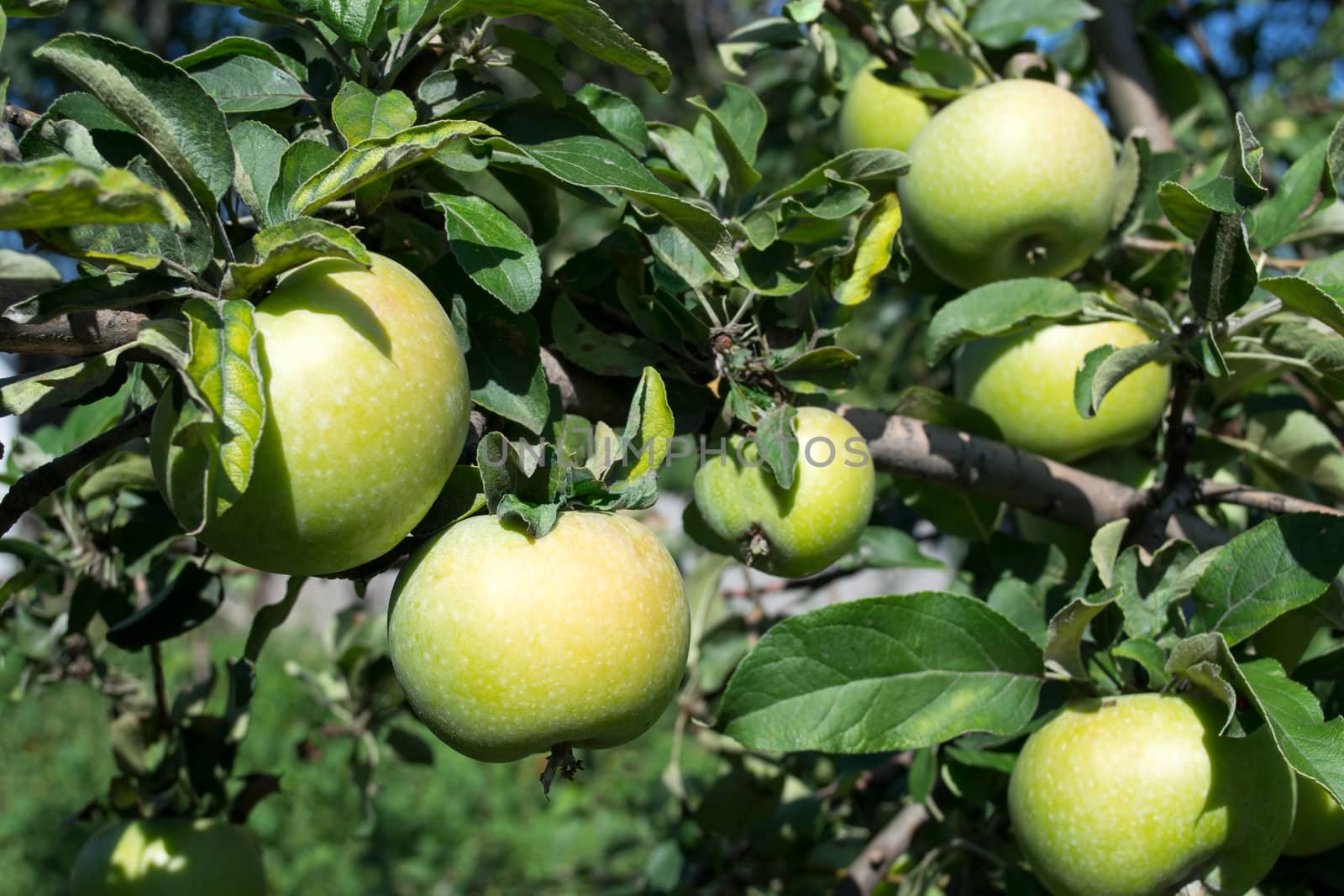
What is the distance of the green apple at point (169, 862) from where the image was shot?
1.22m

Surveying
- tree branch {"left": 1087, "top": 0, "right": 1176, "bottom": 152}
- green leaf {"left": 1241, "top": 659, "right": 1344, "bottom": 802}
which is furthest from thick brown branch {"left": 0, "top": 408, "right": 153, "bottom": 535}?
tree branch {"left": 1087, "top": 0, "right": 1176, "bottom": 152}

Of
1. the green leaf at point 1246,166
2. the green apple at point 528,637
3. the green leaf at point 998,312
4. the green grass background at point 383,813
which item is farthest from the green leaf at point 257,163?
the green grass background at point 383,813

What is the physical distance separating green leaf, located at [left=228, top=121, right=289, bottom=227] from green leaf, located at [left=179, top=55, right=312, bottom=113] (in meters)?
0.07

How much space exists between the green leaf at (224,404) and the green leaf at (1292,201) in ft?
3.37

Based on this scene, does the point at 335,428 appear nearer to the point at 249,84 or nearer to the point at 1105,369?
the point at 249,84

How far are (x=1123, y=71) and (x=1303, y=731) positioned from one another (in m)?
1.19

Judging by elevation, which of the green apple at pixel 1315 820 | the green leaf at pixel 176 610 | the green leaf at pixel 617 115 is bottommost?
the green apple at pixel 1315 820

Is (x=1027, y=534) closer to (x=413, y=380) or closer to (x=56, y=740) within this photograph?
(x=413, y=380)

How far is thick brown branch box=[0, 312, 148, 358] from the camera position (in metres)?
0.68

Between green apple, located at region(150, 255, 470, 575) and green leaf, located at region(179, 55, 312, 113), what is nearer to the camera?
green apple, located at region(150, 255, 470, 575)

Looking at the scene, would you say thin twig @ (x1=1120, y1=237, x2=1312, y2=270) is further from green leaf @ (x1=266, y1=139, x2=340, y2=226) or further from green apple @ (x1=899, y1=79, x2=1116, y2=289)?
green leaf @ (x1=266, y1=139, x2=340, y2=226)

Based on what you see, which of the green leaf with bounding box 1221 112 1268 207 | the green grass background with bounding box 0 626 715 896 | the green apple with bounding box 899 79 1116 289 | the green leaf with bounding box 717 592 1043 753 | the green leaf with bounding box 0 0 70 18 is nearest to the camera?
the green leaf with bounding box 0 0 70 18

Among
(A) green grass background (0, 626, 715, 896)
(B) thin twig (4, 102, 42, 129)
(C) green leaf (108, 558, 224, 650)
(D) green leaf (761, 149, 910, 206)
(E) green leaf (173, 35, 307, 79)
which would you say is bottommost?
(A) green grass background (0, 626, 715, 896)

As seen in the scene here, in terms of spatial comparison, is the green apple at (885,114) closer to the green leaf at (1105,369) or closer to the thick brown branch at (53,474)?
the green leaf at (1105,369)
